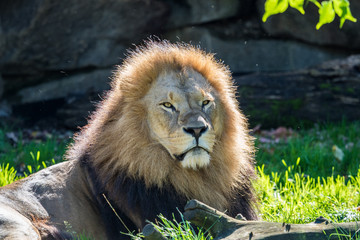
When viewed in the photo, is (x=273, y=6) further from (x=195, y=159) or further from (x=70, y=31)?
(x=70, y=31)

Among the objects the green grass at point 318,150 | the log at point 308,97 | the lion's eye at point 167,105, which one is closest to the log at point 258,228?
the lion's eye at point 167,105

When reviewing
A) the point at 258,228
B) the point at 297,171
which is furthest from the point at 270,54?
the point at 258,228

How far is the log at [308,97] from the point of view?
25.5 ft

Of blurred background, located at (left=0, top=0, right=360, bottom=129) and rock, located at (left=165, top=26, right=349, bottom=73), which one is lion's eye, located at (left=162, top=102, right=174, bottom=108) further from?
rock, located at (left=165, top=26, right=349, bottom=73)

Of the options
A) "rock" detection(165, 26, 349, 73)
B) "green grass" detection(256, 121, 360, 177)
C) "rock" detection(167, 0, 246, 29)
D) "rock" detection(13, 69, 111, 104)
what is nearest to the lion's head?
"green grass" detection(256, 121, 360, 177)

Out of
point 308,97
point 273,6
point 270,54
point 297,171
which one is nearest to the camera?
point 273,6

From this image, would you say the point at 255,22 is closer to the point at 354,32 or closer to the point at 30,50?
the point at 354,32

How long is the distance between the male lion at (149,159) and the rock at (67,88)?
4308 millimetres

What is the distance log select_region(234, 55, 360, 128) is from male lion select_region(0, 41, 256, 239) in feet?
11.4

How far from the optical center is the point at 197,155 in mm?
3934

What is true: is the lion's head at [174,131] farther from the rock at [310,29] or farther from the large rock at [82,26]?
the rock at [310,29]

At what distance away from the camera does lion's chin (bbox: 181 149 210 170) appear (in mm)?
3934

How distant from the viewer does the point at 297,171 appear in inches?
245

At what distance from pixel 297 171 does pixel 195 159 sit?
2.52 m
